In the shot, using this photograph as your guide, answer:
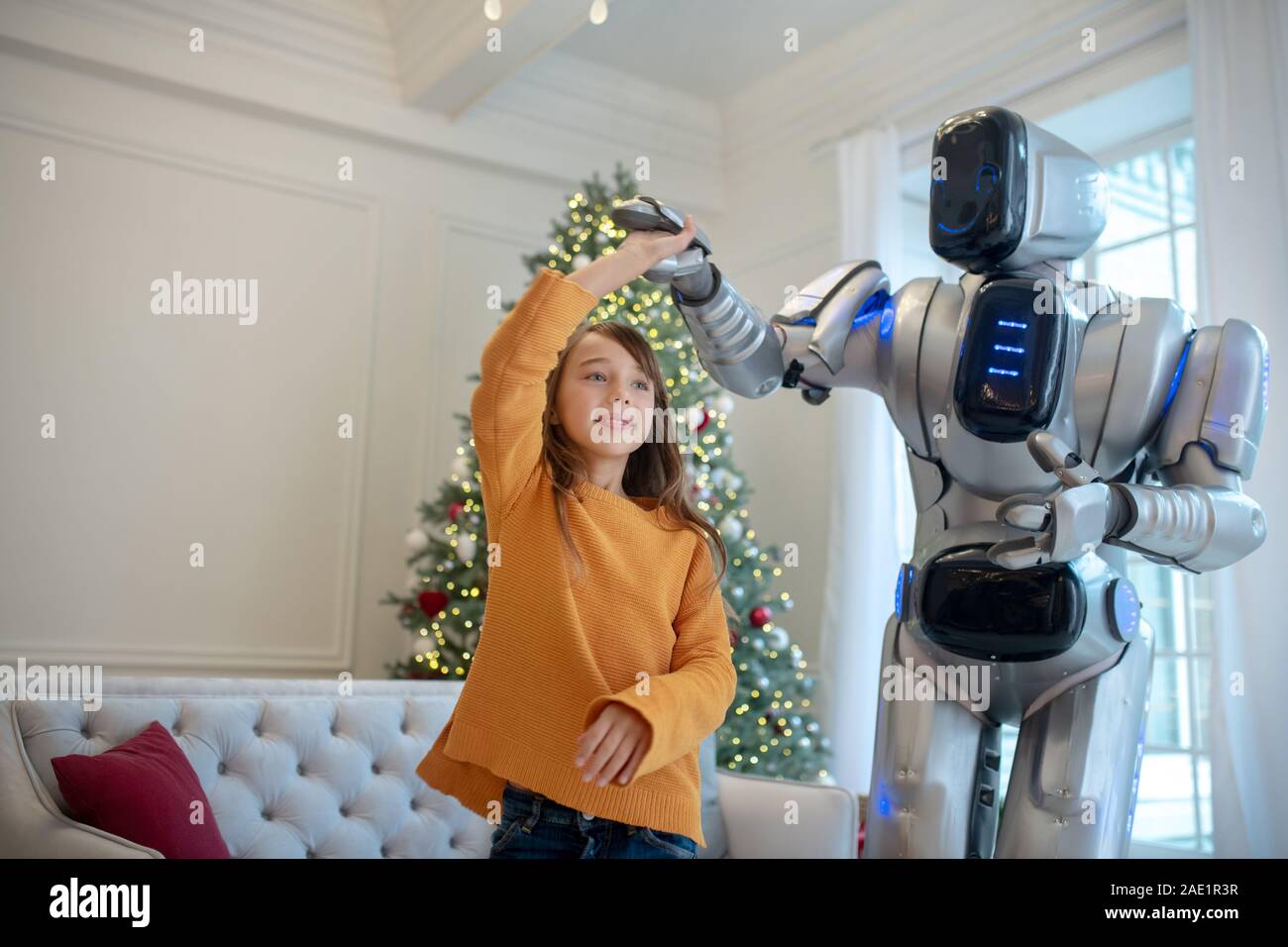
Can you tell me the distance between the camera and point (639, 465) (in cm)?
176

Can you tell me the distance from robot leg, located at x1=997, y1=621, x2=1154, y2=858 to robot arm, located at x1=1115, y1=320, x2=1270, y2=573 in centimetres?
22

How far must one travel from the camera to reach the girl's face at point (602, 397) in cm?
156

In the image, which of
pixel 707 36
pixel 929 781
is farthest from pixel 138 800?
pixel 707 36

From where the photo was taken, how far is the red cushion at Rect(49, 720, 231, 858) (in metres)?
1.86

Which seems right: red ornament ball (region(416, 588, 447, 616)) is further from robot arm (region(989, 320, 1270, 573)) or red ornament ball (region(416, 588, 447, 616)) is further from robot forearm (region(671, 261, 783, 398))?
robot arm (region(989, 320, 1270, 573))

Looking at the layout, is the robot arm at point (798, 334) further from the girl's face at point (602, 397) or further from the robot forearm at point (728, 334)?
the girl's face at point (602, 397)

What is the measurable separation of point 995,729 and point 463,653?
2.56 meters

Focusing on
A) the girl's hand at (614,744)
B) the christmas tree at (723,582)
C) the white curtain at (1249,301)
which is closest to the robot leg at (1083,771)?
the girl's hand at (614,744)

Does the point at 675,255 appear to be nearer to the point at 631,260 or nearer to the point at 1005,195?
the point at 631,260

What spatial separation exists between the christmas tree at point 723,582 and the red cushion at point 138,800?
2.09m

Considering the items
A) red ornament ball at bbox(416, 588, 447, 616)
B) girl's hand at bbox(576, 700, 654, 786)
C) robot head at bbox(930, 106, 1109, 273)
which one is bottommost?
girl's hand at bbox(576, 700, 654, 786)

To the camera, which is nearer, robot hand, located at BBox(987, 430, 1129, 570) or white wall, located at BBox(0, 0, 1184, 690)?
robot hand, located at BBox(987, 430, 1129, 570)

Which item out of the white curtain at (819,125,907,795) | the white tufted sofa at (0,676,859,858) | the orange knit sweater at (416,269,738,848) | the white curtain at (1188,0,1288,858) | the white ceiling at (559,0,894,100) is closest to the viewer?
the orange knit sweater at (416,269,738,848)

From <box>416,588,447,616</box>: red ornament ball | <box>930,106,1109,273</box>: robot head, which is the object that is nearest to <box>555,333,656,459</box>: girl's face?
<box>930,106,1109,273</box>: robot head
